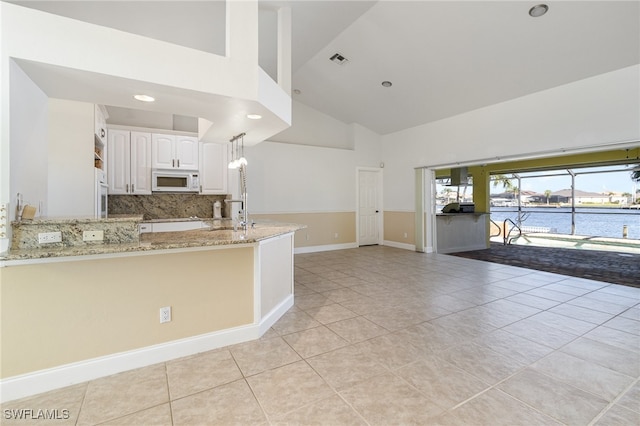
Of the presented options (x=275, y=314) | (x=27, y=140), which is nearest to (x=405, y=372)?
(x=275, y=314)

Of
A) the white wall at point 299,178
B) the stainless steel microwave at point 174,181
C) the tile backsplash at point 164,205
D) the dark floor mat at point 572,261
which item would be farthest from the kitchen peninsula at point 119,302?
the dark floor mat at point 572,261

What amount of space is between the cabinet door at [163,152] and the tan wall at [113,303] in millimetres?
3308

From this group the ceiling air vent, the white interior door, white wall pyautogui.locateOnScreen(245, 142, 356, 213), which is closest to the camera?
the ceiling air vent

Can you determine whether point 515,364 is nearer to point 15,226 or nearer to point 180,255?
point 180,255

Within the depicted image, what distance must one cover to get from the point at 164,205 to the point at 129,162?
0.91 meters

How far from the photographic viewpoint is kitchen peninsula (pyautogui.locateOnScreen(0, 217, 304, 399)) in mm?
1799

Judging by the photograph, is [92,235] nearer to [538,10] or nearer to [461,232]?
[538,10]

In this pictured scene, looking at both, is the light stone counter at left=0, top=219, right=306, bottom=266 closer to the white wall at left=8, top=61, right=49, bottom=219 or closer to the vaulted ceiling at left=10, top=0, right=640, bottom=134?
the white wall at left=8, top=61, right=49, bottom=219

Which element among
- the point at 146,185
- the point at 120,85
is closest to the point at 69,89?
the point at 120,85

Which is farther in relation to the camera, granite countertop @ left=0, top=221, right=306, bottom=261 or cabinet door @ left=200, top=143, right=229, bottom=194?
cabinet door @ left=200, top=143, right=229, bottom=194

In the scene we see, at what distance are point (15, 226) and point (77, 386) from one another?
111cm

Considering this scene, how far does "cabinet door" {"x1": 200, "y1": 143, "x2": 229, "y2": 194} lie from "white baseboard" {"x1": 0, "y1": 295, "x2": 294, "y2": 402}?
3.34m

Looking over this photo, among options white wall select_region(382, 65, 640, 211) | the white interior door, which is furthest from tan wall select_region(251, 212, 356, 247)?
white wall select_region(382, 65, 640, 211)

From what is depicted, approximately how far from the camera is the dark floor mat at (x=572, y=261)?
4730 mm
